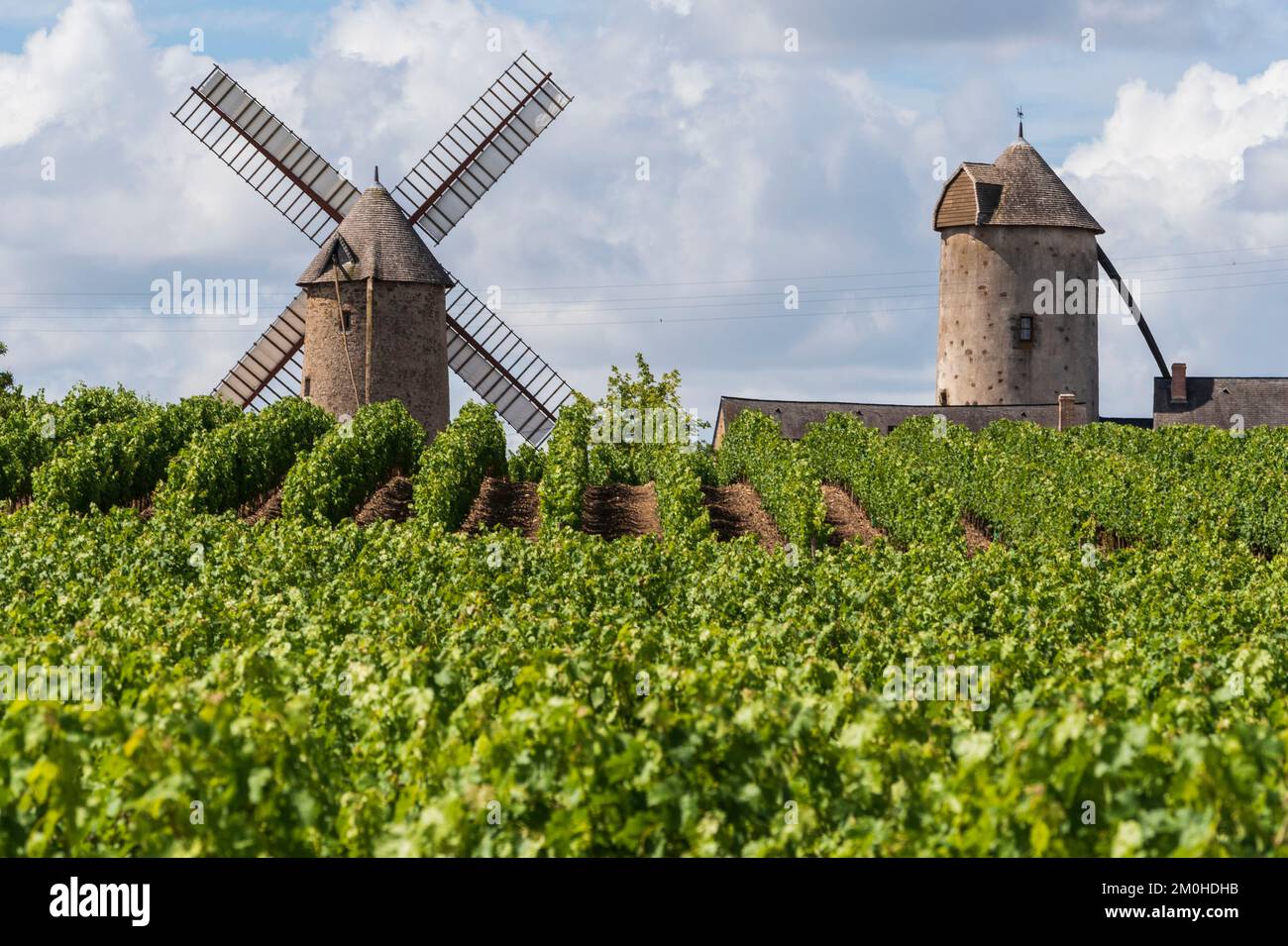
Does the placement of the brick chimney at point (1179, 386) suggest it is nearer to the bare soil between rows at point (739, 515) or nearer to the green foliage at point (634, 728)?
the bare soil between rows at point (739, 515)

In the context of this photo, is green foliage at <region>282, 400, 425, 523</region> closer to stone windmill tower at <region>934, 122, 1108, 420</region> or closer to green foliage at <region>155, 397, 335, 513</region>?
green foliage at <region>155, 397, 335, 513</region>

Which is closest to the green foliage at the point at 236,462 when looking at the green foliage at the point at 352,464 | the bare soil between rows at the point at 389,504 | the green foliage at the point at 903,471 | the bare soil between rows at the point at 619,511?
the green foliage at the point at 352,464

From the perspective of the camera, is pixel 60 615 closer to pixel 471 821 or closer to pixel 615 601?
pixel 615 601

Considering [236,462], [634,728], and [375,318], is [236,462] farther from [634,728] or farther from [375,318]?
[634,728]

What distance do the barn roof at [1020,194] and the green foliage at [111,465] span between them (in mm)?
29881

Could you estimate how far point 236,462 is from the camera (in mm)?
30797

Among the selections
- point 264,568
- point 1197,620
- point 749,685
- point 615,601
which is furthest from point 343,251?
point 749,685

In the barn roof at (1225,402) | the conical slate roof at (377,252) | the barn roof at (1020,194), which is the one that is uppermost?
the barn roof at (1020,194)

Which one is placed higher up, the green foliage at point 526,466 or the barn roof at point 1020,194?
the barn roof at point 1020,194

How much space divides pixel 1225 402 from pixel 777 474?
32.4 m

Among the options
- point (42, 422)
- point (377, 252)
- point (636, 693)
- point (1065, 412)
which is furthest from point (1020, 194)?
point (636, 693)

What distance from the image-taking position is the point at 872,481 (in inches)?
1232

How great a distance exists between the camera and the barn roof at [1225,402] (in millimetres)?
57688
